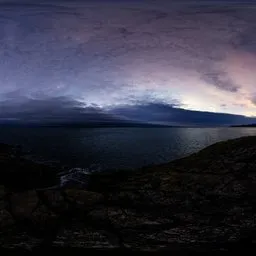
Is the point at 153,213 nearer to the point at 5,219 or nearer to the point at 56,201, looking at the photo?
the point at 56,201

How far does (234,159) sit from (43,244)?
43.9 ft

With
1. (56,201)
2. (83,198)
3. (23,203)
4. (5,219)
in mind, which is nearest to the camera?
(5,219)

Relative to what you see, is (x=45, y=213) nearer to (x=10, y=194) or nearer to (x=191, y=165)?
(x=10, y=194)

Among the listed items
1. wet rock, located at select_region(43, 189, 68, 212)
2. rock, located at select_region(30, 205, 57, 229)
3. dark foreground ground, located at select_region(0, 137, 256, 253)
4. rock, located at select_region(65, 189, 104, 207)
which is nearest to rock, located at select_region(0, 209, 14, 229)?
dark foreground ground, located at select_region(0, 137, 256, 253)

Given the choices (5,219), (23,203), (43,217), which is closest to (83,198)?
(43,217)

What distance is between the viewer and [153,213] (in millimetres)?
17141

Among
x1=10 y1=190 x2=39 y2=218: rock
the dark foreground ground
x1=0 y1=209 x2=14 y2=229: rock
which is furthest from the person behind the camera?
x1=10 y1=190 x2=39 y2=218: rock

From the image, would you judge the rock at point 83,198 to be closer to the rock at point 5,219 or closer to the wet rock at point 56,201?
the wet rock at point 56,201

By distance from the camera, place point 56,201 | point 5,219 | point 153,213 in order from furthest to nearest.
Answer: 1. point 56,201
2. point 153,213
3. point 5,219

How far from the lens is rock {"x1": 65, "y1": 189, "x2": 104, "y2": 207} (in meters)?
18.1

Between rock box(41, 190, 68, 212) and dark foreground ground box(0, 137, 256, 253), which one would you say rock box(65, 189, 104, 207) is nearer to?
dark foreground ground box(0, 137, 256, 253)

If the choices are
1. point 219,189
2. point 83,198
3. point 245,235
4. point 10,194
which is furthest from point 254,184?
point 10,194

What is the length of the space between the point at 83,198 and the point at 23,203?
3179 millimetres

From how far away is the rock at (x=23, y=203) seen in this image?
668 inches
